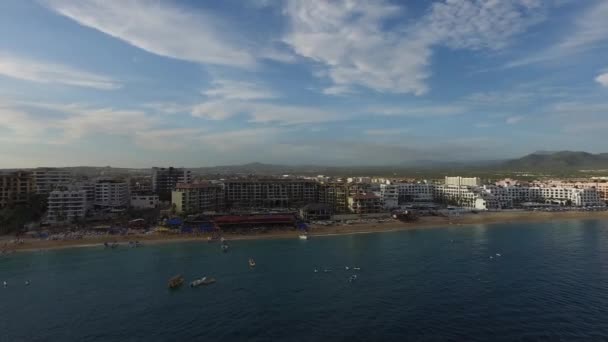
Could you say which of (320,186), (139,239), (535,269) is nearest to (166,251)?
(139,239)

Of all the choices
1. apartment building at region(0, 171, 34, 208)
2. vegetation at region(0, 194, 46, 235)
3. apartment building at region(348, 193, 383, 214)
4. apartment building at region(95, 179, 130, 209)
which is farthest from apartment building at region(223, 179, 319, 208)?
apartment building at region(0, 171, 34, 208)

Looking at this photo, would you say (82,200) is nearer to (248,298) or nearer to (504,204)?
(248,298)

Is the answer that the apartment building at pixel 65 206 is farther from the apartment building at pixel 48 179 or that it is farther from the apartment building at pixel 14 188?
the apartment building at pixel 48 179

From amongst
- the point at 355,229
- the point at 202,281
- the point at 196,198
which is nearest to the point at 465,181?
the point at 355,229

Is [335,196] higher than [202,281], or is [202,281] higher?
[335,196]

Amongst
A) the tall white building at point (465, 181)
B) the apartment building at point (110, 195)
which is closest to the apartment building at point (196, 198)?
the apartment building at point (110, 195)

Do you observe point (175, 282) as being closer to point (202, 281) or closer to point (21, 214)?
point (202, 281)
